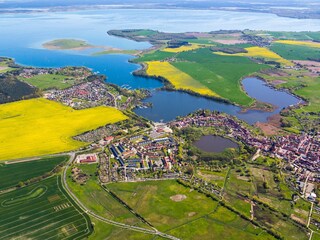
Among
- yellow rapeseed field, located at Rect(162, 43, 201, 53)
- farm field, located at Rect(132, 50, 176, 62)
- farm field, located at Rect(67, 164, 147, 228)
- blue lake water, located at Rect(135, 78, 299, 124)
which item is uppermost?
yellow rapeseed field, located at Rect(162, 43, 201, 53)

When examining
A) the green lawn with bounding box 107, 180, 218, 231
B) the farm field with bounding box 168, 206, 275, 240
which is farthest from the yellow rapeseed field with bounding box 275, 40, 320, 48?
the farm field with bounding box 168, 206, 275, 240

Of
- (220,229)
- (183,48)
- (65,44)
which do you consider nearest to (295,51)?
(183,48)

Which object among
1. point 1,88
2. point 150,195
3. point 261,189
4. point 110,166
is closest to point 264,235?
point 261,189

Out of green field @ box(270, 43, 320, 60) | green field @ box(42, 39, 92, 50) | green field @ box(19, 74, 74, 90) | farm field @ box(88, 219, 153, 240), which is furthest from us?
green field @ box(42, 39, 92, 50)

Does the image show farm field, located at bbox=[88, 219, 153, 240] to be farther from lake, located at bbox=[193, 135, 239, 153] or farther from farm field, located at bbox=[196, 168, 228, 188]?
lake, located at bbox=[193, 135, 239, 153]

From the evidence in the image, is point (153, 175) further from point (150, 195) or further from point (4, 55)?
point (4, 55)
